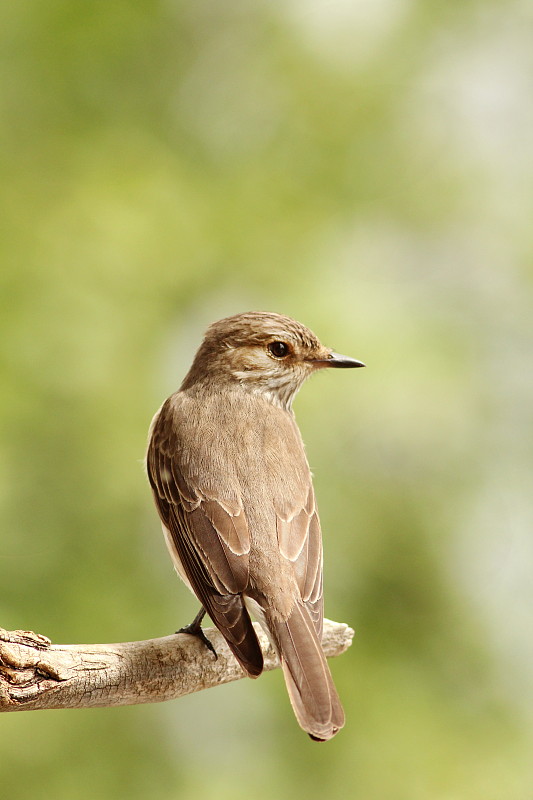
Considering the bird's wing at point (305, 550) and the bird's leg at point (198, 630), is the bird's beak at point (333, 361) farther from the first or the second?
the bird's leg at point (198, 630)

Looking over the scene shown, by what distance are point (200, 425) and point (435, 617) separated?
7.99ft

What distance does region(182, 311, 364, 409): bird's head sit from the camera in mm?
3547

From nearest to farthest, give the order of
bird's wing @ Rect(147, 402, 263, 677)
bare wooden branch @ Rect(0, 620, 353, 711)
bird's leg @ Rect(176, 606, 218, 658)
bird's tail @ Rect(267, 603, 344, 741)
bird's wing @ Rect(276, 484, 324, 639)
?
bird's tail @ Rect(267, 603, 344, 741) < bare wooden branch @ Rect(0, 620, 353, 711) < bird's wing @ Rect(147, 402, 263, 677) < bird's wing @ Rect(276, 484, 324, 639) < bird's leg @ Rect(176, 606, 218, 658)

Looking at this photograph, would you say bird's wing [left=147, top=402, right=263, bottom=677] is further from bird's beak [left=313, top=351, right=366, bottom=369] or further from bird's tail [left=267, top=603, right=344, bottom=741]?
bird's beak [left=313, top=351, right=366, bottom=369]

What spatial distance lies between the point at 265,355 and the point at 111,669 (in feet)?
3.72

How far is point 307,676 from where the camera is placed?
2.80m

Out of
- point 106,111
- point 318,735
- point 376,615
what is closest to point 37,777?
point 376,615

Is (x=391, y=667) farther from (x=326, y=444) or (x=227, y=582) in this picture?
(x=227, y=582)

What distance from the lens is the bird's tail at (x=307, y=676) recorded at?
265 cm

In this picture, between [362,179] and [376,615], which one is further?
[362,179]

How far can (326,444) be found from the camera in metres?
5.29

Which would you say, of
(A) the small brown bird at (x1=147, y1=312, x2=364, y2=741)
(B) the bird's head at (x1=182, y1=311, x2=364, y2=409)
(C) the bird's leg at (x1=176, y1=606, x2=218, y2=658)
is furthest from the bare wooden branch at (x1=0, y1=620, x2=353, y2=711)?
(B) the bird's head at (x1=182, y1=311, x2=364, y2=409)

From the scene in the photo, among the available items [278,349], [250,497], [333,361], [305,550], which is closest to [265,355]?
[278,349]

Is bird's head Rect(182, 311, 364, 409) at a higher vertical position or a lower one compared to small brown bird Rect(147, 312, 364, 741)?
higher
